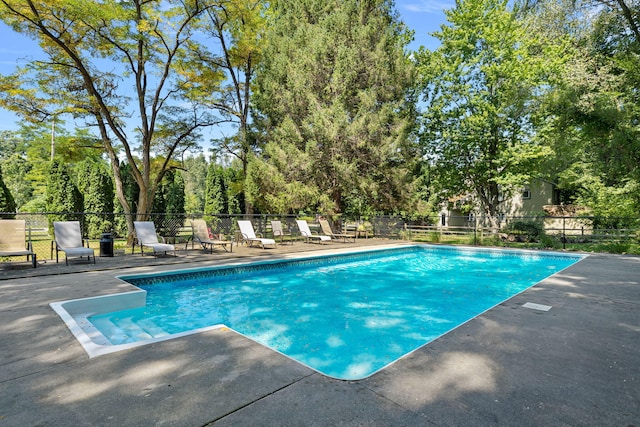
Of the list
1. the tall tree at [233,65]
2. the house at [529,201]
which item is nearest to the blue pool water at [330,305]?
the tall tree at [233,65]

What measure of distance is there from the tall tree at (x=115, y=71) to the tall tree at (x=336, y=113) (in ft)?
15.7

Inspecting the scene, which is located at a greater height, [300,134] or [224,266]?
[300,134]

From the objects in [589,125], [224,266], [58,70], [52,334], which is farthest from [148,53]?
[589,125]

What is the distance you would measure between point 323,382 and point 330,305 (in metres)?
4.52

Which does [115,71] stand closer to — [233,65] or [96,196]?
[233,65]

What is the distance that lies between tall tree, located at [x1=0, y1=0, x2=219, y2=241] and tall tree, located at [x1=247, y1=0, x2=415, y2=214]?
479 centimetres

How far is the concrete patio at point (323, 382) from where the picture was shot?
2.11 metres

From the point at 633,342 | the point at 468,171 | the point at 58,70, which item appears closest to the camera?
the point at 633,342

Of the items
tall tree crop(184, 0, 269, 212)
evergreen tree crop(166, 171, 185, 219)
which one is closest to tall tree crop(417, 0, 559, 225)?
tall tree crop(184, 0, 269, 212)

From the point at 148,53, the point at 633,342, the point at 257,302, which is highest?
the point at 148,53

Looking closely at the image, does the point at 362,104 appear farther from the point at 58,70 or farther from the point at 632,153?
the point at 58,70

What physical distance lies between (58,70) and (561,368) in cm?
1819

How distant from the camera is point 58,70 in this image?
1389 cm

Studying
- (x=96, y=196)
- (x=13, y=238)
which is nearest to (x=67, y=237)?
(x=13, y=238)
